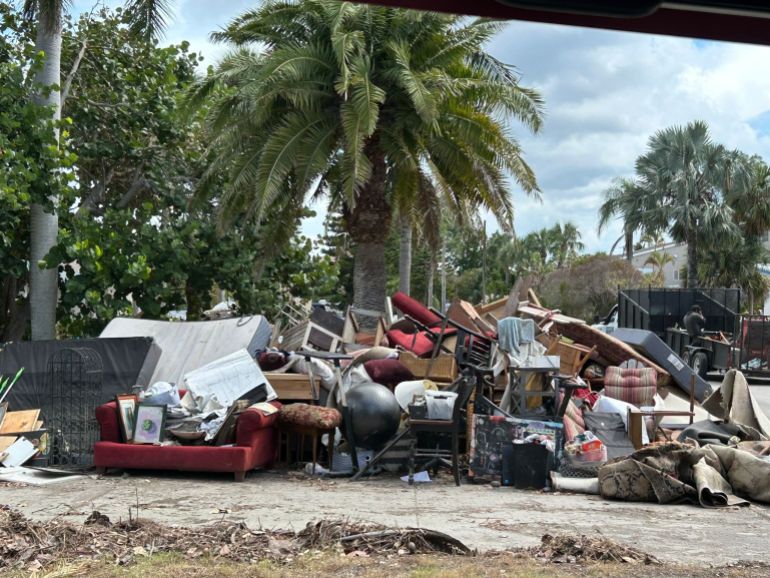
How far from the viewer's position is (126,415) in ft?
38.0

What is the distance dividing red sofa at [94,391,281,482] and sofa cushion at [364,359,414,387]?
6.37 ft

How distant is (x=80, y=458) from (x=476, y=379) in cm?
563

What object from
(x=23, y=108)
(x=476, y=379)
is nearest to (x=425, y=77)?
(x=476, y=379)

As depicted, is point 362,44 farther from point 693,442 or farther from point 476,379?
point 693,442

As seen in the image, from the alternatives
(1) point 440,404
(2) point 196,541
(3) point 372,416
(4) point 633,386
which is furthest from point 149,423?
(4) point 633,386

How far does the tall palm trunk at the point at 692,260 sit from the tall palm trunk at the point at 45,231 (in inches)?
955

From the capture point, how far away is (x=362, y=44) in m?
15.5

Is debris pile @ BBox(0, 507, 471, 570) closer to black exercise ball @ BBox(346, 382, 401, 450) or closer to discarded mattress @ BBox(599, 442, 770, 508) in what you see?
discarded mattress @ BBox(599, 442, 770, 508)

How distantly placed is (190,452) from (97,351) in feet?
10.9

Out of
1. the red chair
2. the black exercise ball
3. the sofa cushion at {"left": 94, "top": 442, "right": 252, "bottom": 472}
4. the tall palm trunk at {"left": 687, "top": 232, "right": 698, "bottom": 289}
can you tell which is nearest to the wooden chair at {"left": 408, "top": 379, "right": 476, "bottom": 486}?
the black exercise ball

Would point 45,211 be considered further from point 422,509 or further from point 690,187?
point 690,187

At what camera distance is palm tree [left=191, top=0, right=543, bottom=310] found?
1549 centimetres

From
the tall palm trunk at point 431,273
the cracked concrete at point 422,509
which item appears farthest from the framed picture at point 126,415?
the tall palm trunk at point 431,273

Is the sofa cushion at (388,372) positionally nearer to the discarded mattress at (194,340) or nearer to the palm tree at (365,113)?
the discarded mattress at (194,340)
